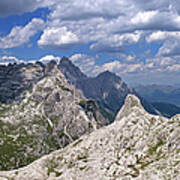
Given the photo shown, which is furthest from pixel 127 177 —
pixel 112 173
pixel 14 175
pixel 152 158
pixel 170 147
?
pixel 14 175

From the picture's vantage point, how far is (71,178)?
157 metres

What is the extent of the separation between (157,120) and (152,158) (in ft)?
169

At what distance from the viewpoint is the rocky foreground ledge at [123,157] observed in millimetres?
140125

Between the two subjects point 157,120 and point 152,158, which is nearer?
point 152,158

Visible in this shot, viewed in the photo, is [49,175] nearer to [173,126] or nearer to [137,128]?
[137,128]

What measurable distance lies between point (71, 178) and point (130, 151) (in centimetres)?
4635

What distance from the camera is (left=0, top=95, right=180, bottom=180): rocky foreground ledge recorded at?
140125mm

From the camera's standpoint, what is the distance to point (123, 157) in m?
165

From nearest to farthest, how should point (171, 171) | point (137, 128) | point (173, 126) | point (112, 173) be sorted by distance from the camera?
point (171, 171) < point (112, 173) < point (173, 126) < point (137, 128)

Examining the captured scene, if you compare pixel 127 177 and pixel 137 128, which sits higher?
pixel 137 128

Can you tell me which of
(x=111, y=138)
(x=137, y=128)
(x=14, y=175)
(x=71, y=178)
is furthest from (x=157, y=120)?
(x=14, y=175)

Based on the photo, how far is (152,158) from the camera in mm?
151500

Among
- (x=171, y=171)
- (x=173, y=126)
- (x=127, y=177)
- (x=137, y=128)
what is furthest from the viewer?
(x=137, y=128)

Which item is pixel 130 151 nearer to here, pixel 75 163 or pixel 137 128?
pixel 137 128
